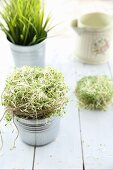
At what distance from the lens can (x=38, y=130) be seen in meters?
0.63

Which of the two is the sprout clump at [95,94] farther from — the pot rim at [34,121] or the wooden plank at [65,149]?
the pot rim at [34,121]

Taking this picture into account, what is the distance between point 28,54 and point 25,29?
0.07m

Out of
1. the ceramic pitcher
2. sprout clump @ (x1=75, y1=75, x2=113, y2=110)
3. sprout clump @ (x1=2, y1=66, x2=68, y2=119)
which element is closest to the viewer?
sprout clump @ (x1=2, y1=66, x2=68, y2=119)

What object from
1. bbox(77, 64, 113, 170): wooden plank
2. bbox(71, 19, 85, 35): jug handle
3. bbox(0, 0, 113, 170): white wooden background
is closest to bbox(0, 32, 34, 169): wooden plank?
bbox(0, 0, 113, 170): white wooden background

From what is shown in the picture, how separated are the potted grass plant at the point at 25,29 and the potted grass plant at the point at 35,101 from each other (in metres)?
0.17

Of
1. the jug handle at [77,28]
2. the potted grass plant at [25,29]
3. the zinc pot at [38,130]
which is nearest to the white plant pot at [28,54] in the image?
the potted grass plant at [25,29]

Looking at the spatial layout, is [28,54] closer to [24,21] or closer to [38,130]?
[24,21]

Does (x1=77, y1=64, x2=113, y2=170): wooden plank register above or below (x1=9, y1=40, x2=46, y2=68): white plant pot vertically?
below

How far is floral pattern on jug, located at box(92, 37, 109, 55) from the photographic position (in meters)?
0.90

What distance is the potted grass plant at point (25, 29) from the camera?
0.79 meters

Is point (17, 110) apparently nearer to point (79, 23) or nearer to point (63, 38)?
point (79, 23)

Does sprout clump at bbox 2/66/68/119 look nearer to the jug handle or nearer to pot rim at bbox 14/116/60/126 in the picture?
pot rim at bbox 14/116/60/126

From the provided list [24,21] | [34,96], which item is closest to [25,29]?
[24,21]

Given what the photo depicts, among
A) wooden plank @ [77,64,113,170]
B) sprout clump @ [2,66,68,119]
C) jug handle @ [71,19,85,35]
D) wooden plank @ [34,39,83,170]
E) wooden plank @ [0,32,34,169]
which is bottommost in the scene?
wooden plank @ [77,64,113,170]
